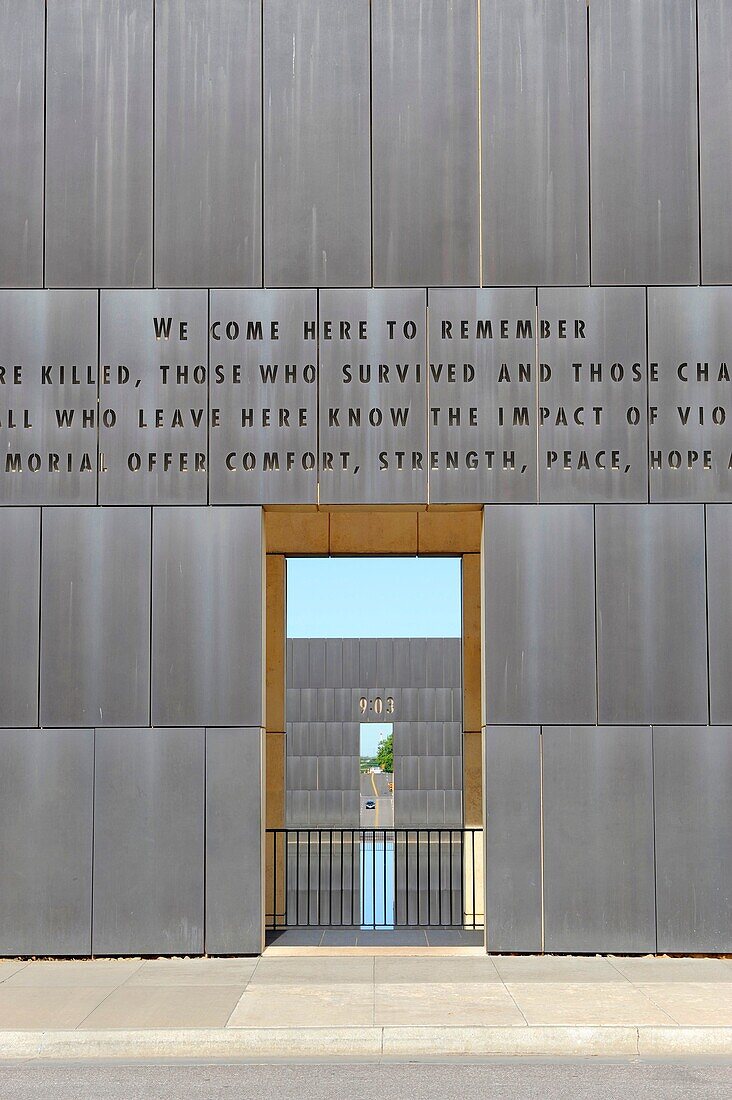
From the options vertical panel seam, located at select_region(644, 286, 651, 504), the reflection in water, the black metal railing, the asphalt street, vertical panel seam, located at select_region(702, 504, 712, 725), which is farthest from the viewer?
the reflection in water

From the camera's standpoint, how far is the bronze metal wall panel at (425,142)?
14.0 meters

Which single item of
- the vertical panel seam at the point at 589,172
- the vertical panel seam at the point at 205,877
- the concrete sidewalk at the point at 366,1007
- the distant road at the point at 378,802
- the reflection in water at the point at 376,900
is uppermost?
the vertical panel seam at the point at 589,172

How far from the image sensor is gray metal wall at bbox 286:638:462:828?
41.7 m

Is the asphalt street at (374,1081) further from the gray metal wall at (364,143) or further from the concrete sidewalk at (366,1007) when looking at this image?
the gray metal wall at (364,143)

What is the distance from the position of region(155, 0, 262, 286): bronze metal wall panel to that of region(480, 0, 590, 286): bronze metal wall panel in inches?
105

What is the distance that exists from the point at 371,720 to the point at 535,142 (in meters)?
30.3

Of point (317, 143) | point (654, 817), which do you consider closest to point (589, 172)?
point (317, 143)

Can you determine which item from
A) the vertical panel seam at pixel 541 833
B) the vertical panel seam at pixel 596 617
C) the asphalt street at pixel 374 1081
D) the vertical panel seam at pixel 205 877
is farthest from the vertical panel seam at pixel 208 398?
the asphalt street at pixel 374 1081

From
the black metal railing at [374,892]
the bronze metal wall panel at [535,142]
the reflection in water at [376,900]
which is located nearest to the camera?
the bronze metal wall panel at [535,142]

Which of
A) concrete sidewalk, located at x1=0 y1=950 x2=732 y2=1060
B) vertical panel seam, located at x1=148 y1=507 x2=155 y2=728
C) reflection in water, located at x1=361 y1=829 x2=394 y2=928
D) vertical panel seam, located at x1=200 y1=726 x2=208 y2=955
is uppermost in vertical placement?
vertical panel seam, located at x1=148 y1=507 x2=155 y2=728

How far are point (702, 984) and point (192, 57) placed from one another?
37.4 feet

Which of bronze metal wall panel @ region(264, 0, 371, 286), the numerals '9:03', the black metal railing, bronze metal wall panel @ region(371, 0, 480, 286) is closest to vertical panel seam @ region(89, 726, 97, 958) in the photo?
the black metal railing

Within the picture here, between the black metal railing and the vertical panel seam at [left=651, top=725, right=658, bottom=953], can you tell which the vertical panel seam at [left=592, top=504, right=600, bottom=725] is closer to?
the vertical panel seam at [left=651, top=725, right=658, bottom=953]

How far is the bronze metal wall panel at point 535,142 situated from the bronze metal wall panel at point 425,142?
195mm
